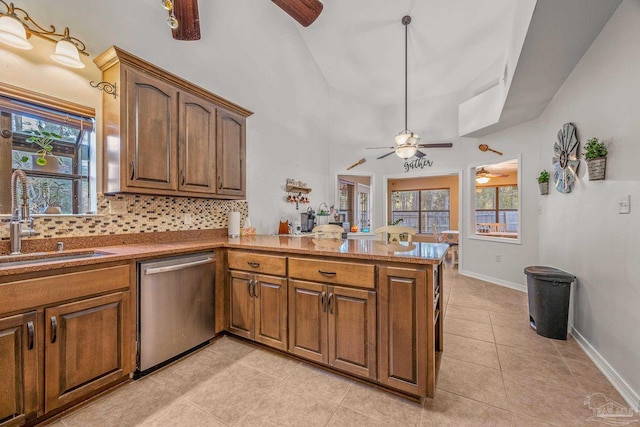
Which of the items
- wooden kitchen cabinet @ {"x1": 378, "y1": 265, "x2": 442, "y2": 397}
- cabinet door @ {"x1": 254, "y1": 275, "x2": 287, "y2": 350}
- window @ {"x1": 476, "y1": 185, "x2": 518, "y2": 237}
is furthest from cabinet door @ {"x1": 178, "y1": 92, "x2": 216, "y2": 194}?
window @ {"x1": 476, "y1": 185, "x2": 518, "y2": 237}

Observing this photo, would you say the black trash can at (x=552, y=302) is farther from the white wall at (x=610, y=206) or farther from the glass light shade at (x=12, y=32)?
the glass light shade at (x=12, y=32)

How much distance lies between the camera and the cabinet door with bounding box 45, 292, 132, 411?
57.8 inches

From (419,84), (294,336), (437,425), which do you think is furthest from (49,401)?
(419,84)

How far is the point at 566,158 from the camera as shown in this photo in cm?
278

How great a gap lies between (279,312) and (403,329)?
0.97 meters

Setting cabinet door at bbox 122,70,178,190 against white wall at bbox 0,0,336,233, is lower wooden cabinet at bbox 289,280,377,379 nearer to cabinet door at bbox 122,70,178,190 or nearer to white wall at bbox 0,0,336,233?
cabinet door at bbox 122,70,178,190

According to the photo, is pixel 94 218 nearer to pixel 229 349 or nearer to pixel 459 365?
pixel 229 349

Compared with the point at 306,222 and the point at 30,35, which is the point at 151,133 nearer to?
the point at 30,35

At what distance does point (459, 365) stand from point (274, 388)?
55.9 inches

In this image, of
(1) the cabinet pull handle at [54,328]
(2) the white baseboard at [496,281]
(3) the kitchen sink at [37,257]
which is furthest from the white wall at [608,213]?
(3) the kitchen sink at [37,257]

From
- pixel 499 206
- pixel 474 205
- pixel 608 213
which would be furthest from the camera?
pixel 499 206

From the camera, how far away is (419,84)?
523 centimetres

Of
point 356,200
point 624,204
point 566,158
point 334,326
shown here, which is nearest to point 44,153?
point 334,326

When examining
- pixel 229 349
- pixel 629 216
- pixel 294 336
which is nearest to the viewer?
pixel 629 216
